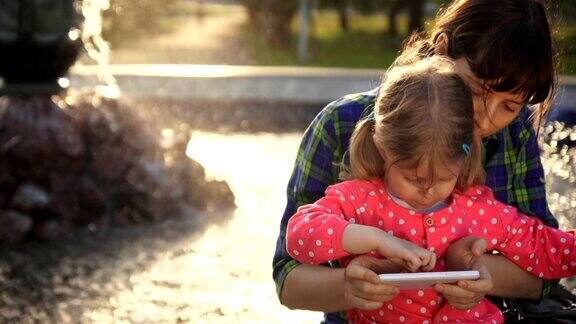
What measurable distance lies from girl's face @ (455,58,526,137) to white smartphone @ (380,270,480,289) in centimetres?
39

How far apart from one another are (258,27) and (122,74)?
38.0 ft

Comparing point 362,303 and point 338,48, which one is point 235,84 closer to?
point 338,48

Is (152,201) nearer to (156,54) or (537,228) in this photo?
(537,228)

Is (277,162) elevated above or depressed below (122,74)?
below

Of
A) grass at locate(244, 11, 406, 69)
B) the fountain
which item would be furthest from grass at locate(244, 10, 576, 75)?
the fountain

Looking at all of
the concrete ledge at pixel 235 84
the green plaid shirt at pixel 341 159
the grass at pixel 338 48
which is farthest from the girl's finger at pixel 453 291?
the grass at pixel 338 48

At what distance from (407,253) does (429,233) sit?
206mm

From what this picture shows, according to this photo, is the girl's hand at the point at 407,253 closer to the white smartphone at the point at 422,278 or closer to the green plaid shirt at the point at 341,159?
the white smartphone at the point at 422,278

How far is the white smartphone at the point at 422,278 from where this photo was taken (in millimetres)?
1912

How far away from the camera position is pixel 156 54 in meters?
19.6

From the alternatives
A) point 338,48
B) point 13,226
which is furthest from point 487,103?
point 338,48

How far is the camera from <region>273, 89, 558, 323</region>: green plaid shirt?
244 cm

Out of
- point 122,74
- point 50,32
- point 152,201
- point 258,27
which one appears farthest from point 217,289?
point 258,27

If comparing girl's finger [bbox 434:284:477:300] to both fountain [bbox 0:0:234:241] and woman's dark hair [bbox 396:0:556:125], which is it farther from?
fountain [bbox 0:0:234:241]
